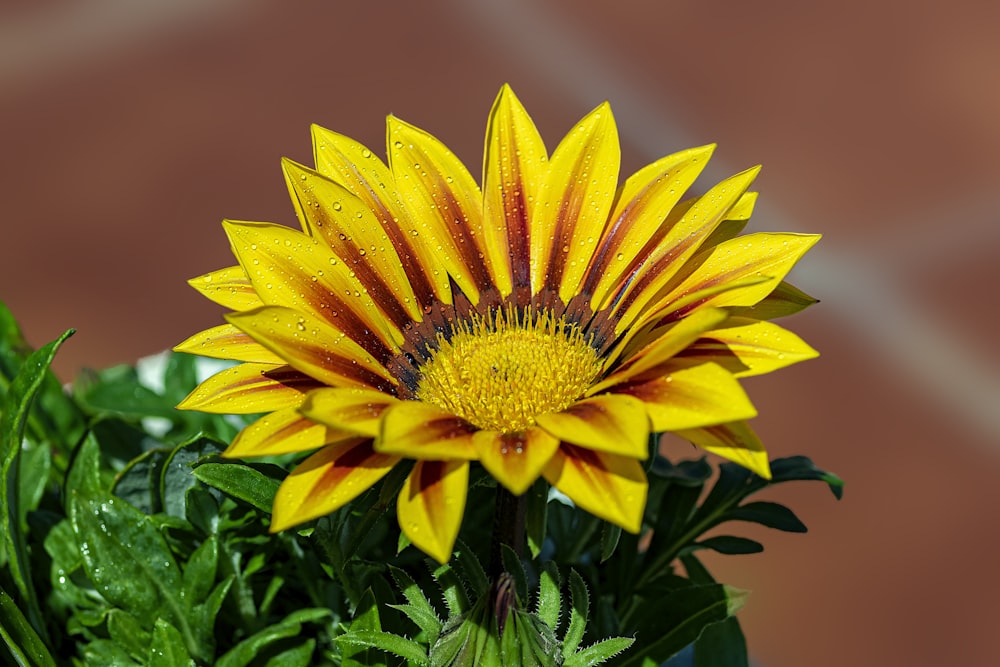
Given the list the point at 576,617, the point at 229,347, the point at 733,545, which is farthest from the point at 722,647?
the point at 229,347

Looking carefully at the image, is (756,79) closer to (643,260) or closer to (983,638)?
(983,638)

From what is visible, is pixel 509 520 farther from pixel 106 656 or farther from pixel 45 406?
pixel 45 406

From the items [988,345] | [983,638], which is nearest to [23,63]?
[988,345]

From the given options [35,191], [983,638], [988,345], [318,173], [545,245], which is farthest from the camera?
[35,191]

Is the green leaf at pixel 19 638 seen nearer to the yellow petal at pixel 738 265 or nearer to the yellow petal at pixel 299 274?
the yellow petal at pixel 299 274

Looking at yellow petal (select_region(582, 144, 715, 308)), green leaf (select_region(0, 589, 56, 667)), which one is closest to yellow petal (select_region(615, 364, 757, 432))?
yellow petal (select_region(582, 144, 715, 308))

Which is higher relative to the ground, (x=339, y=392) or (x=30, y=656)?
(x=339, y=392)

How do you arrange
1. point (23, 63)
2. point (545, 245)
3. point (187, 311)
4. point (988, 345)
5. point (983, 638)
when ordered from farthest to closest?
point (23, 63) < point (187, 311) < point (988, 345) < point (983, 638) < point (545, 245)
